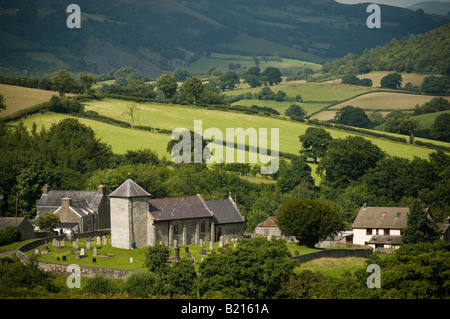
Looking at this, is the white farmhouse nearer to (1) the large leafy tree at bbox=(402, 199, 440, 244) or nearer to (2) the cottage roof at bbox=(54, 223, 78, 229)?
(1) the large leafy tree at bbox=(402, 199, 440, 244)

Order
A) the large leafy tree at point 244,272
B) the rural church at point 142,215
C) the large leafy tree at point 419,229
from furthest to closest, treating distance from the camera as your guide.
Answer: the large leafy tree at point 419,229 → the rural church at point 142,215 → the large leafy tree at point 244,272

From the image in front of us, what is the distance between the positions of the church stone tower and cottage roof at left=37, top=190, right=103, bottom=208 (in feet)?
37.0

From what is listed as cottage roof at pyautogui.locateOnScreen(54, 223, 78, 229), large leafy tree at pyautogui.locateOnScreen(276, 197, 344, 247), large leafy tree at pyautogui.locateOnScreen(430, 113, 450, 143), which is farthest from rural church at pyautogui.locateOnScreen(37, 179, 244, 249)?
large leafy tree at pyautogui.locateOnScreen(430, 113, 450, 143)

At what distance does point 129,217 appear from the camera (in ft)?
238

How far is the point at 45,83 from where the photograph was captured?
151625mm

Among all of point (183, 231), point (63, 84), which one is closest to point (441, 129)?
point (63, 84)

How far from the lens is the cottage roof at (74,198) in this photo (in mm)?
84688

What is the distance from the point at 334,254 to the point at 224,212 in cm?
1425

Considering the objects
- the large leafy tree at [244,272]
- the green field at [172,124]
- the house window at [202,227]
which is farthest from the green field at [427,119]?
the large leafy tree at [244,272]

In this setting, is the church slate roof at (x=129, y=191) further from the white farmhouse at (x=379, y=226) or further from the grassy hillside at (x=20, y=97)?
the grassy hillside at (x=20, y=97)

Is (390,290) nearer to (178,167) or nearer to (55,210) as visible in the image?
(55,210)

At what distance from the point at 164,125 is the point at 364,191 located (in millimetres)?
39867

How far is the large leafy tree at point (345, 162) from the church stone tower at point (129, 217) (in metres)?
54.4
